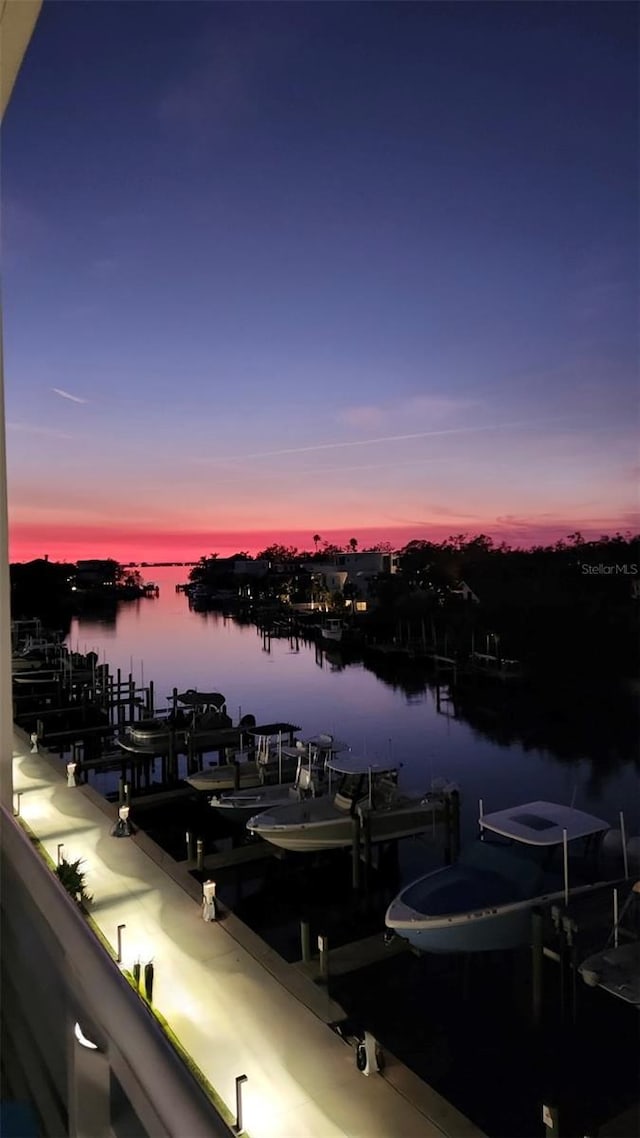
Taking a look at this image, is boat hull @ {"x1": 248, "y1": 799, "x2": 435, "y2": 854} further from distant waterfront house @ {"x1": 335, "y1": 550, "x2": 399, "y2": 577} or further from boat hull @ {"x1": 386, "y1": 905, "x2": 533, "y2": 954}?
distant waterfront house @ {"x1": 335, "y1": 550, "x2": 399, "y2": 577}

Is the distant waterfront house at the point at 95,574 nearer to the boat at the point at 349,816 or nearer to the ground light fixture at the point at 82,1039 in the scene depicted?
the boat at the point at 349,816

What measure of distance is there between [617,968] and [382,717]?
11.1 meters

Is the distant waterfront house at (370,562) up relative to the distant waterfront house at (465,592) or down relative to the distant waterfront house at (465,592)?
up

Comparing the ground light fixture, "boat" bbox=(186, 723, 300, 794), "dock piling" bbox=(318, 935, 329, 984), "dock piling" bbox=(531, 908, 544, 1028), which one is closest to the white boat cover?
"dock piling" bbox=(531, 908, 544, 1028)

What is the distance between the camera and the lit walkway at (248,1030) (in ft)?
7.74

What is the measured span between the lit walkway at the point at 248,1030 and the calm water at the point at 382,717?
4.96 m

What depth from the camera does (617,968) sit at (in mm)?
3986

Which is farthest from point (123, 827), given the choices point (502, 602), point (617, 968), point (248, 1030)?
point (502, 602)

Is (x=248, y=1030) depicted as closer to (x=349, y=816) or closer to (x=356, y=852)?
(x=356, y=852)

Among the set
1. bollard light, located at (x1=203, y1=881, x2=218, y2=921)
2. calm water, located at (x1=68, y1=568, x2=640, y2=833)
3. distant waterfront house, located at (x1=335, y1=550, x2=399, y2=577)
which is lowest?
calm water, located at (x1=68, y1=568, x2=640, y2=833)

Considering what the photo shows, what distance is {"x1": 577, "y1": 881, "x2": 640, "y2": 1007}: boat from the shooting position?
12.7 ft

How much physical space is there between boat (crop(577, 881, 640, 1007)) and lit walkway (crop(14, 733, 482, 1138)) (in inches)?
64.8

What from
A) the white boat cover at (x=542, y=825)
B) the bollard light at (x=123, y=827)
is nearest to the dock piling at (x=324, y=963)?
the bollard light at (x=123, y=827)

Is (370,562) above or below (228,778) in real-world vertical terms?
above
